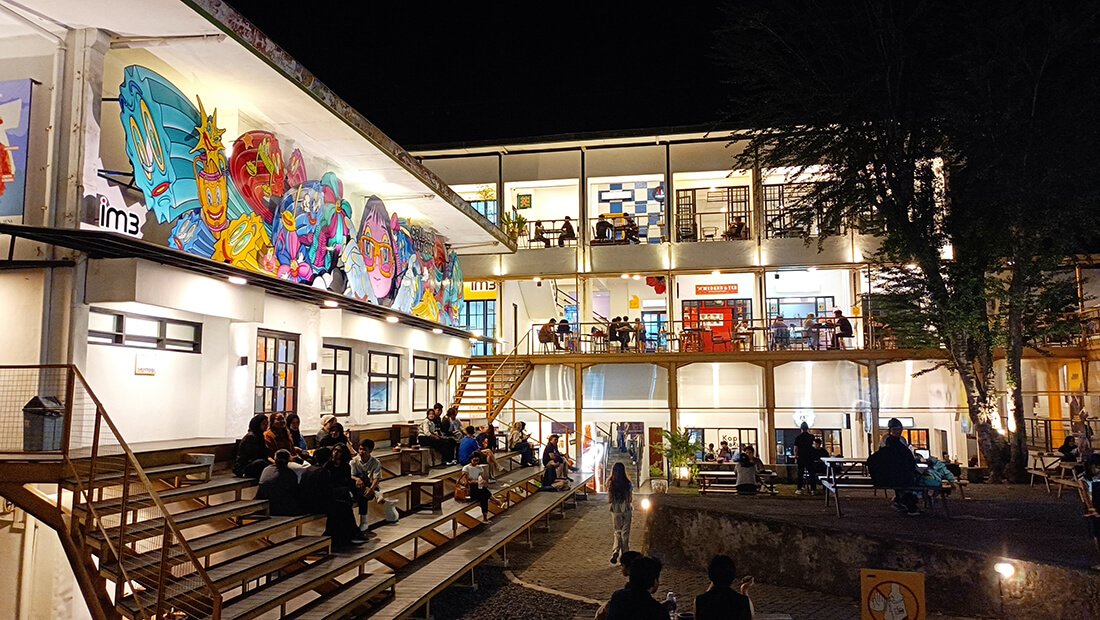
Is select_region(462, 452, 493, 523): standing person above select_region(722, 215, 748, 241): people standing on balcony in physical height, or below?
below

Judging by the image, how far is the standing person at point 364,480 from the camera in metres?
10.3

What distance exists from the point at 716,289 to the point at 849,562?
18.7m

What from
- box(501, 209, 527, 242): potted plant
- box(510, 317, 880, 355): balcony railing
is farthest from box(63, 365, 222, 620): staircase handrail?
box(501, 209, 527, 242): potted plant

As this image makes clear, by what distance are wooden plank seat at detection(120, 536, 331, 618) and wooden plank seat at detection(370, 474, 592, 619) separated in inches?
41.4

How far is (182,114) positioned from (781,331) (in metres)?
18.5

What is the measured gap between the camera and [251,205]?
11688mm

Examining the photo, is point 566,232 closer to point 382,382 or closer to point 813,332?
point 813,332

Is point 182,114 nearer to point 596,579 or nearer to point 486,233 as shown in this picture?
point 596,579

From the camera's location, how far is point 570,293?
97.3ft

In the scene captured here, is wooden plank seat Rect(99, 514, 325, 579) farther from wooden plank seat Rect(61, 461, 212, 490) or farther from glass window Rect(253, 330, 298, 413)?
glass window Rect(253, 330, 298, 413)

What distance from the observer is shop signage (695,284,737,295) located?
2814 cm

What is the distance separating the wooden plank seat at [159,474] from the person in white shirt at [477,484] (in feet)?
16.5

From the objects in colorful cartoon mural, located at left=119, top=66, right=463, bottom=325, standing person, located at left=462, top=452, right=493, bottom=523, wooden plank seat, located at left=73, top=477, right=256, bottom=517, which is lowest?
standing person, located at left=462, top=452, right=493, bottom=523

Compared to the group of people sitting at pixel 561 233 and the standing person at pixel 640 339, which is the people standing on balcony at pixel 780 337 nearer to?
the standing person at pixel 640 339
